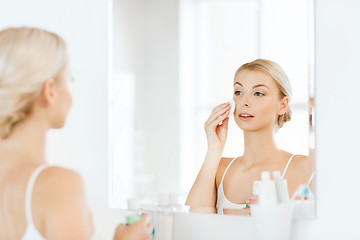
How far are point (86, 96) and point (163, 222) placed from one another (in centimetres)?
50

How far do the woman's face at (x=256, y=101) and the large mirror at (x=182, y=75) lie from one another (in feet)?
0.09

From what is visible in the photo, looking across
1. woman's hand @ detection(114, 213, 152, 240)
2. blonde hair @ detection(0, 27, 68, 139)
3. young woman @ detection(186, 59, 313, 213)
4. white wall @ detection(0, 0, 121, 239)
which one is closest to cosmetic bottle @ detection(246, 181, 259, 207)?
young woman @ detection(186, 59, 313, 213)

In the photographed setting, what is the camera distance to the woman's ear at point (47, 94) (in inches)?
43.3

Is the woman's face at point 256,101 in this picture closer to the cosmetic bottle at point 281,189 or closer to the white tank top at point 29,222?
the cosmetic bottle at point 281,189

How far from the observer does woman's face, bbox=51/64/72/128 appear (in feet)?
3.73

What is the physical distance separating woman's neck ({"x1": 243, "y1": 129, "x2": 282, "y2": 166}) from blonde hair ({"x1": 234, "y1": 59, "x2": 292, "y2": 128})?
48 mm

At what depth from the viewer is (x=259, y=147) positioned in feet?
3.81

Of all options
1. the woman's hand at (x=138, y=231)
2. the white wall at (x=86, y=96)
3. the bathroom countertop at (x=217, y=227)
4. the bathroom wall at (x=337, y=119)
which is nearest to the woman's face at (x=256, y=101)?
the bathroom wall at (x=337, y=119)

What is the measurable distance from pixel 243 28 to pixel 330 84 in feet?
0.88

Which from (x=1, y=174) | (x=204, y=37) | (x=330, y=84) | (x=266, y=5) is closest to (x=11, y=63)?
(x=1, y=174)

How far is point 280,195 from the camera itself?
109cm

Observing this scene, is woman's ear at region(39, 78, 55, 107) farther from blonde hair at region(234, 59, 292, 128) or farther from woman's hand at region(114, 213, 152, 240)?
blonde hair at region(234, 59, 292, 128)

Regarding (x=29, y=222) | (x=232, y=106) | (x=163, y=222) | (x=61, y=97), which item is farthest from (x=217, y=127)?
(x=29, y=222)

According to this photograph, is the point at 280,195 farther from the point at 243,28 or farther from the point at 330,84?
the point at 243,28
